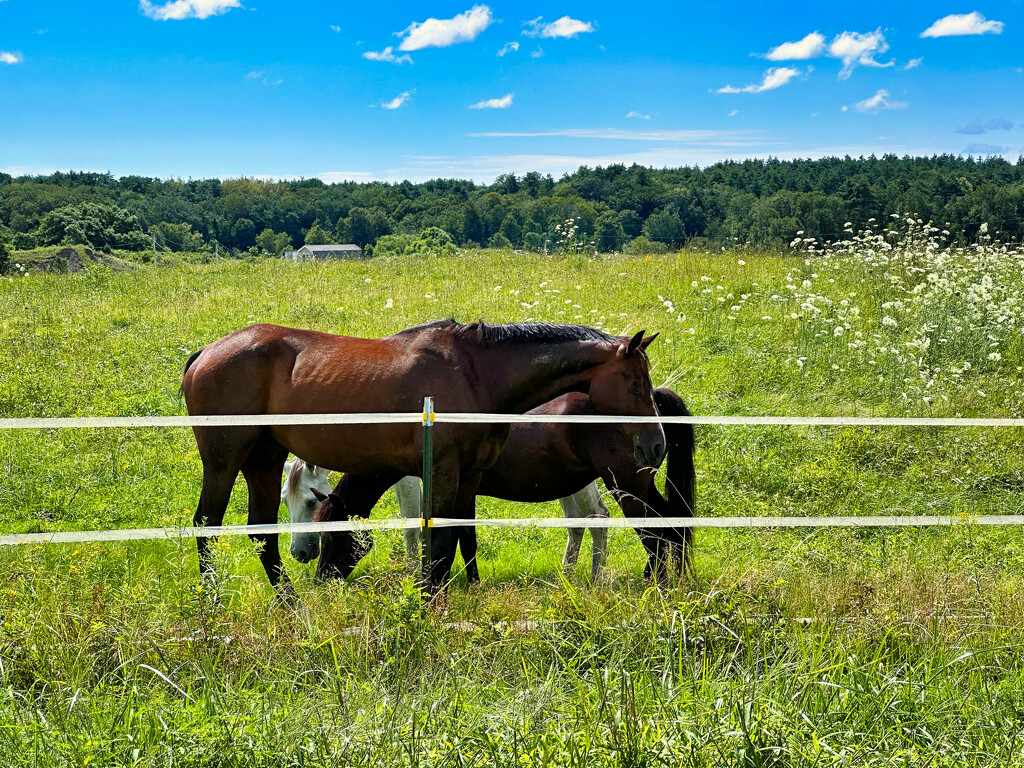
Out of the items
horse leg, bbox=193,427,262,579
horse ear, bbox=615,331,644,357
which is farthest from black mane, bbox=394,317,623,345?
horse leg, bbox=193,427,262,579

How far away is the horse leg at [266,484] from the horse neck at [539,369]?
1589 millimetres

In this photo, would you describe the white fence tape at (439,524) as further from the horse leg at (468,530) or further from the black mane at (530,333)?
the black mane at (530,333)

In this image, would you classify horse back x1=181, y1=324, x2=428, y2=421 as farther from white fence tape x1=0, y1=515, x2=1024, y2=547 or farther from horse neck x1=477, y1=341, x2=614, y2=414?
white fence tape x1=0, y1=515, x2=1024, y2=547

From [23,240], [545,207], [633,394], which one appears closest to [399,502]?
[633,394]

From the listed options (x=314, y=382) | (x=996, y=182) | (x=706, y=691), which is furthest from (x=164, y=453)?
(x=996, y=182)

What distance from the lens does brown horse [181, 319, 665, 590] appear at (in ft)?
16.5

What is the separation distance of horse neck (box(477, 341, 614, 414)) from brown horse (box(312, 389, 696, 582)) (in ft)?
1.54

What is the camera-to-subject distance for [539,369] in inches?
203

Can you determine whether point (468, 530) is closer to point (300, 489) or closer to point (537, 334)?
point (300, 489)

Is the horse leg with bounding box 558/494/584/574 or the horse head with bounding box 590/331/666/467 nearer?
the horse head with bounding box 590/331/666/467

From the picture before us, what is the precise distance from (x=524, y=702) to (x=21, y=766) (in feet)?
5.43

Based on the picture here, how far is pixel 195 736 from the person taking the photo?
9.41 feet

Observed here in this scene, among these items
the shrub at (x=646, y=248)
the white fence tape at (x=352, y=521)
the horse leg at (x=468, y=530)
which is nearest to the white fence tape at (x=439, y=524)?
the white fence tape at (x=352, y=521)

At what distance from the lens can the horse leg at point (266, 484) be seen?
5660 millimetres
